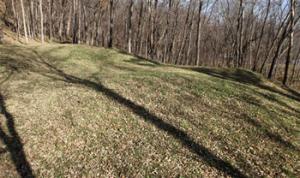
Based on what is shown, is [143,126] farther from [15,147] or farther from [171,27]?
[171,27]

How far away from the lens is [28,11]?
50.8 m

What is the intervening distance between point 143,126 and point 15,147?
456 centimetres

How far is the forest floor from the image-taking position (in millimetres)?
9570

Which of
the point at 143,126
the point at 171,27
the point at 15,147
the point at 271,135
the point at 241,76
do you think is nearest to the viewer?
the point at 15,147

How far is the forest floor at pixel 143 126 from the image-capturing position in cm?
957

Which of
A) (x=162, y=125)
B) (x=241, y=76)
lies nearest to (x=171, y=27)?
(x=241, y=76)

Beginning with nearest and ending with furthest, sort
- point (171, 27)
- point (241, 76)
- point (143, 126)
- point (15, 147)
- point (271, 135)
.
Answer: point (15, 147)
point (271, 135)
point (143, 126)
point (241, 76)
point (171, 27)

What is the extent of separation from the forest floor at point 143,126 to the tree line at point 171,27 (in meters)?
14.9

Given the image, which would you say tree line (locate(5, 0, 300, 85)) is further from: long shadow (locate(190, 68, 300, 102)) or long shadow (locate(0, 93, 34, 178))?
long shadow (locate(0, 93, 34, 178))

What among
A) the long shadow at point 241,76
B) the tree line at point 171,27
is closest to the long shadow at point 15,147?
the long shadow at point 241,76

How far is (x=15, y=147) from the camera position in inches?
417

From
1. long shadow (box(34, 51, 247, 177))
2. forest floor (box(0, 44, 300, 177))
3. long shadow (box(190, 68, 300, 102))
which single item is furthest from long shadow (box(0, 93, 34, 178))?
long shadow (box(190, 68, 300, 102))

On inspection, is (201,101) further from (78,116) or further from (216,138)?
(78,116)

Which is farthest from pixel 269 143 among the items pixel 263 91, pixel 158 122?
pixel 263 91
